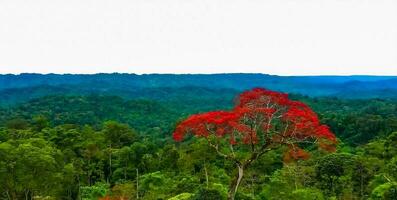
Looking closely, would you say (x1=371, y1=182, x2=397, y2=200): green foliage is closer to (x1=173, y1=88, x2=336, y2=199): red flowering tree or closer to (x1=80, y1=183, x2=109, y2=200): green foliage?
(x1=173, y1=88, x2=336, y2=199): red flowering tree

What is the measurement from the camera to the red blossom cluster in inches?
967

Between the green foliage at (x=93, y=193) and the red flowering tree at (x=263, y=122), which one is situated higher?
the red flowering tree at (x=263, y=122)

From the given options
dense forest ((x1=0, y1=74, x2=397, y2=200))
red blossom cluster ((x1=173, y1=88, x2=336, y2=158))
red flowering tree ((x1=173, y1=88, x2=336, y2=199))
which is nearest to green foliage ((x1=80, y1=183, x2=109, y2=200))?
dense forest ((x1=0, y1=74, x2=397, y2=200))

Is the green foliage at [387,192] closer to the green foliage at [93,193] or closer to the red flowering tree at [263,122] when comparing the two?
the red flowering tree at [263,122]

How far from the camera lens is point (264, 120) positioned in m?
25.4

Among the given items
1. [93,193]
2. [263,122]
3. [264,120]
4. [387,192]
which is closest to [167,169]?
[93,193]

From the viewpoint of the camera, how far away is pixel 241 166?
2520cm

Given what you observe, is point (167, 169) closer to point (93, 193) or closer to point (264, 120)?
point (93, 193)

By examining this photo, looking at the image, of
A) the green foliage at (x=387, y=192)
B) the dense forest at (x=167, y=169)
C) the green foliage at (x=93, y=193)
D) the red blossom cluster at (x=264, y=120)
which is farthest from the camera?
the green foliage at (x=93, y=193)

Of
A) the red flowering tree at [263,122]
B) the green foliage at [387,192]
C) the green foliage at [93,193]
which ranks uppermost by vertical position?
the red flowering tree at [263,122]

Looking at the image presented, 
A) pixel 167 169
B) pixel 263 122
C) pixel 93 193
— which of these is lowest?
pixel 167 169

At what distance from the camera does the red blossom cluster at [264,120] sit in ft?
80.6

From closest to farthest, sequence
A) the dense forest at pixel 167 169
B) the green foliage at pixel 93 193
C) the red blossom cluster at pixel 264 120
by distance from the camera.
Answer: the red blossom cluster at pixel 264 120 → the dense forest at pixel 167 169 → the green foliage at pixel 93 193

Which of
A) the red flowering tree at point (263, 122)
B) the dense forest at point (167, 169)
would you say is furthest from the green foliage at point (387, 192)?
the red flowering tree at point (263, 122)
